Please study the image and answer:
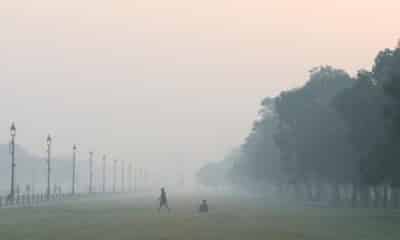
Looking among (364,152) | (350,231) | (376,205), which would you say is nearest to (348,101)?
(364,152)

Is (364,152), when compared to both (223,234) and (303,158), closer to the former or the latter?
(303,158)

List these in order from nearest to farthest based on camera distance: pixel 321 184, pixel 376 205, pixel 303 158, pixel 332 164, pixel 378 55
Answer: pixel 378 55 → pixel 376 205 → pixel 332 164 → pixel 303 158 → pixel 321 184

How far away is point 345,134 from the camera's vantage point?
97.7 metres

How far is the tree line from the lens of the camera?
3002 inches

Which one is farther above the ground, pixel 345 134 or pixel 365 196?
pixel 345 134

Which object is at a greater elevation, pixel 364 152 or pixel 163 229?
pixel 364 152

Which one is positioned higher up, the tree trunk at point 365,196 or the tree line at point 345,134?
the tree line at point 345,134

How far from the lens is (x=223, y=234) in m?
39.7

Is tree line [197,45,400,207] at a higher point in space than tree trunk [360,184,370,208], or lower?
higher

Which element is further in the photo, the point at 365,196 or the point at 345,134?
the point at 365,196

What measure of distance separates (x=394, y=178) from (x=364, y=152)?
21.6 ft

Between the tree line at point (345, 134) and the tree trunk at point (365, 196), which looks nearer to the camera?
the tree line at point (345, 134)

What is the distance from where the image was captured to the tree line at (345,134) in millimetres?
76250

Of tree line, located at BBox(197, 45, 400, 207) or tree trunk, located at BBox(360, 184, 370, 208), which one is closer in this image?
tree line, located at BBox(197, 45, 400, 207)
